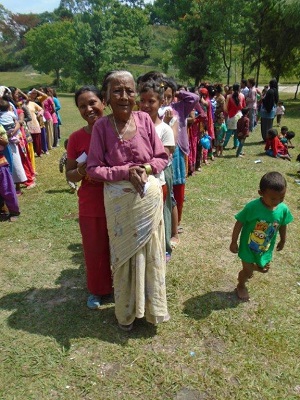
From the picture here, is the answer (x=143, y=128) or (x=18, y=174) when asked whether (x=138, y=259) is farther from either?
(x=18, y=174)

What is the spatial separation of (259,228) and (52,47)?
1574 inches

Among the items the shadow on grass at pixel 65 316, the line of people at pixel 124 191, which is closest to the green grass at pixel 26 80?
the shadow on grass at pixel 65 316

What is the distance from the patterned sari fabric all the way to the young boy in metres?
0.78

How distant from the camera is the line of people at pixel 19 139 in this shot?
16.2 ft

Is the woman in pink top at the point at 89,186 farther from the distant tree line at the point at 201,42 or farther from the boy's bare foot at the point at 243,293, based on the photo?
the distant tree line at the point at 201,42

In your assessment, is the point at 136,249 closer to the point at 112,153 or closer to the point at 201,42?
the point at 112,153

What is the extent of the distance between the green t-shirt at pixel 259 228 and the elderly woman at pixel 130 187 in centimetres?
79

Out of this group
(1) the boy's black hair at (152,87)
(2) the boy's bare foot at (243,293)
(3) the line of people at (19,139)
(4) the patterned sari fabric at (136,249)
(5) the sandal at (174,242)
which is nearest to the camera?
(4) the patterned sari fabric at (136,249)

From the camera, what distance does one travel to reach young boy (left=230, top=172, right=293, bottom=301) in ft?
8.62

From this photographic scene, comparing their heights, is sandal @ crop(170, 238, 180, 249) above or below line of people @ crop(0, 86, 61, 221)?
below

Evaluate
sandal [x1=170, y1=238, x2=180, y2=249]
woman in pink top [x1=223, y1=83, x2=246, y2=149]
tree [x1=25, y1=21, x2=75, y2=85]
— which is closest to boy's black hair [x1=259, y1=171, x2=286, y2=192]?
sandal [x1=170, y1=238, x2=180, y2=249]

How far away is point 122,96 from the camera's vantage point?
2309 mm

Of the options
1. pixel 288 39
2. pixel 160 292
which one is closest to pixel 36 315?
pixel 160 292

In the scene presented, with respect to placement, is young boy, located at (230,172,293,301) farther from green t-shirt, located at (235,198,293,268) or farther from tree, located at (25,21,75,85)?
tree, located at (25,21,75,85)
